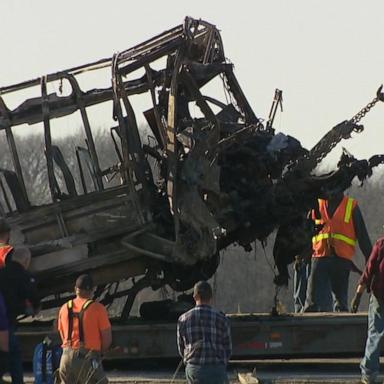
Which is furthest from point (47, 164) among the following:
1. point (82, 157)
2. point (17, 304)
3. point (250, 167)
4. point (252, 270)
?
point (252, 270)

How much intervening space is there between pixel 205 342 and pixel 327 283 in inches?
243

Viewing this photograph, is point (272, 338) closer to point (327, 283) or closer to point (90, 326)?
point (327, 283)

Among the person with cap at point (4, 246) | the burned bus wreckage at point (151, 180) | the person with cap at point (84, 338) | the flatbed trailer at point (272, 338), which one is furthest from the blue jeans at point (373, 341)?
the person with cap at point (4, 246)

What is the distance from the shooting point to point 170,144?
41.6ft

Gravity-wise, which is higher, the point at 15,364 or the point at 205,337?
the point at 205,337

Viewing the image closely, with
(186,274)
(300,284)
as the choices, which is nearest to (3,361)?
(186,274)

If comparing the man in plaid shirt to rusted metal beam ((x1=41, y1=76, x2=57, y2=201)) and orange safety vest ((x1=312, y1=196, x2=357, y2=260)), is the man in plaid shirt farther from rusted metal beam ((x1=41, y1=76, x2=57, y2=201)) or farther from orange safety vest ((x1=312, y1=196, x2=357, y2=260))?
orange safety vest ((x1=312, y1=196, x2=357, y2=260))

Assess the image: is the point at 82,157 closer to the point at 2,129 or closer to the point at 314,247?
the point at 2,129

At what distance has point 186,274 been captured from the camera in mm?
13320

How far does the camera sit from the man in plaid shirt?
30.4 feet

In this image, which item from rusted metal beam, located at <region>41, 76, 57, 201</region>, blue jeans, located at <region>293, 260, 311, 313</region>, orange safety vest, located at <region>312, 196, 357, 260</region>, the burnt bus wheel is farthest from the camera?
blue jeans, located at <region>293, 260, 311, 313</region>

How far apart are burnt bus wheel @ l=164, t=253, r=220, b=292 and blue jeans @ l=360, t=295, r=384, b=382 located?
235 centimetres

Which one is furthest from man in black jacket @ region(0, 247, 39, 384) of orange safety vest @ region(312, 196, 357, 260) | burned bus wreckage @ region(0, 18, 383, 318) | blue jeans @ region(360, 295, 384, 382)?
orange safety vest @ region(312, 196, 357, 260)

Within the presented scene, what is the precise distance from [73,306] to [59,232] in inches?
116
